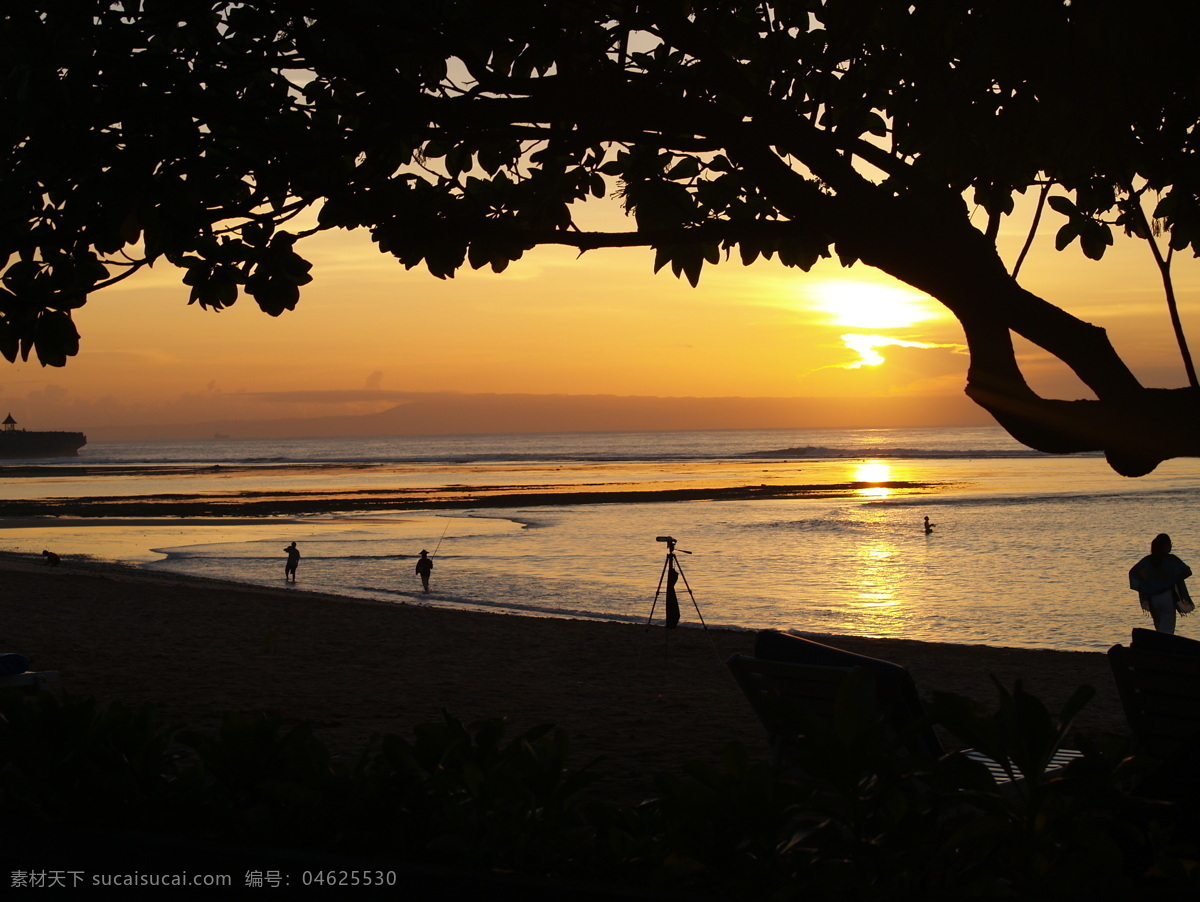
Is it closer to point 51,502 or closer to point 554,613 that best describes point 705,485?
point 51,502

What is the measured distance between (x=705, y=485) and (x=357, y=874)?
57.7m

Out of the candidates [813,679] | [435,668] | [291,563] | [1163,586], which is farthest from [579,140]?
[291,563]

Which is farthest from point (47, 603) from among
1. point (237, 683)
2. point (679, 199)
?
point (679, 199)

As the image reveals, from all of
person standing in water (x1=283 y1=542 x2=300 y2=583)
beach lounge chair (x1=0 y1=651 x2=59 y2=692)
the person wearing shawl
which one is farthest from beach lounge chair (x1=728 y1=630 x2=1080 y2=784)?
person standing in water (x1=283 y1=542 x2=300 y2=583)

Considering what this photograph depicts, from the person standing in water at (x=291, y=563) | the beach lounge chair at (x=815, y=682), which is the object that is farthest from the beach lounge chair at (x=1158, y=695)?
the person standing in water at (x=291, y=563)

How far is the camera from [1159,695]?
372cm

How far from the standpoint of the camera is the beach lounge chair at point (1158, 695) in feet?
11.8

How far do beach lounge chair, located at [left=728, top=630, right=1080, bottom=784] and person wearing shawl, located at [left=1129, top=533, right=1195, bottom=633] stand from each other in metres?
7.50

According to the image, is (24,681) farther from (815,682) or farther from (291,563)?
(291,563)

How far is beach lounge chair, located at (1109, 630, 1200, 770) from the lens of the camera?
11.8 ft

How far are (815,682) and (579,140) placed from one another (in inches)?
93.7

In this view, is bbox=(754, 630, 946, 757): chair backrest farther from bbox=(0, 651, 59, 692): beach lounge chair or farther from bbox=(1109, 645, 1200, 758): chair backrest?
bbox=(0, 651, 59, 692): beach lounge chair

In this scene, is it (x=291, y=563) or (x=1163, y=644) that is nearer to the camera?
(x=1163, y=644)

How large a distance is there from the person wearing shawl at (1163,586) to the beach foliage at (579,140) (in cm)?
675
